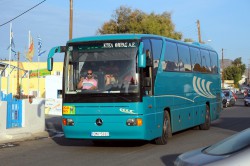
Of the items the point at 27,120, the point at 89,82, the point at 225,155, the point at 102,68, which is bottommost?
the point at 27,120

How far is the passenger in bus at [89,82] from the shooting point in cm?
1278

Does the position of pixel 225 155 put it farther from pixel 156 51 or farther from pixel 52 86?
pixel 52 86

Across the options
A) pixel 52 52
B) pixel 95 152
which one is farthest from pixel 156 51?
pixel 95 152

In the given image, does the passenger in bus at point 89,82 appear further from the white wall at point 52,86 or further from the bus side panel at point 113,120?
the white wall at point 52,86

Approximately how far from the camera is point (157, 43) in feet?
46.3

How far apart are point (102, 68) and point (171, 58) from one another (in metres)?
3.38

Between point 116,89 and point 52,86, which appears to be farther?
point 52,86

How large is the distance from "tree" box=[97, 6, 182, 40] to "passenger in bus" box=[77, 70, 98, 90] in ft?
117

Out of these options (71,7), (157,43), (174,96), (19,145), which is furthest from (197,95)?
(71,7)

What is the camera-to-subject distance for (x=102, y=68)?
12.8m

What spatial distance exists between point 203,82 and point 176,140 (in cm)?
468

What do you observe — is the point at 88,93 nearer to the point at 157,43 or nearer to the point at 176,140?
the point at 157,43

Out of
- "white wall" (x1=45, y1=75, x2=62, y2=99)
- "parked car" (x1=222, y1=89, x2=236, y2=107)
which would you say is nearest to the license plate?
"white wall" (x1=45, y1=75, x2=62, y2=99)

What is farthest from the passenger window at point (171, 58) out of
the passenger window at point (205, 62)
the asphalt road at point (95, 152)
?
the passenger window at point (205, 62)
